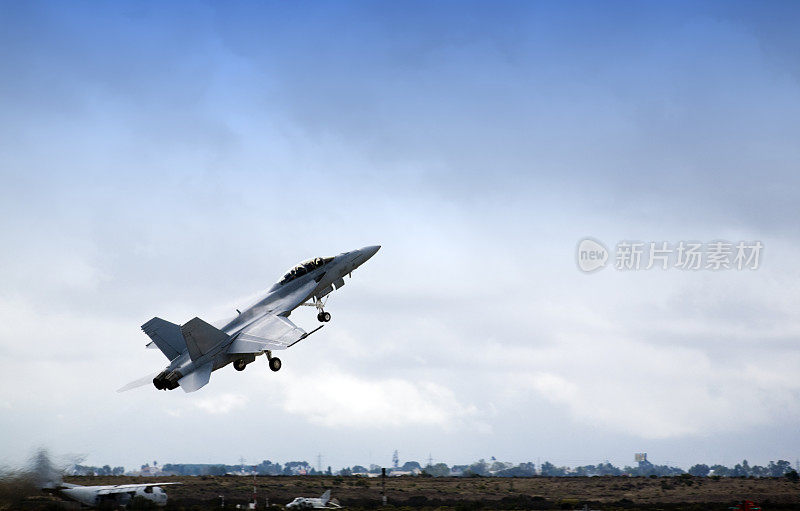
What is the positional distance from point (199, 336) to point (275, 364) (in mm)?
5621

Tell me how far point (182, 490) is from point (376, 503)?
18.3 metres

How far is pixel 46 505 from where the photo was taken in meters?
47.1

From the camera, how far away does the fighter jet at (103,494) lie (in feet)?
155

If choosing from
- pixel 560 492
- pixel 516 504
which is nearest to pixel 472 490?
pixel 560 492

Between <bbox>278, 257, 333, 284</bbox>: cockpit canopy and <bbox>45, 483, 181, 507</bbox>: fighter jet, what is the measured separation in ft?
56.7

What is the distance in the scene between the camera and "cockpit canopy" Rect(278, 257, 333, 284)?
56.3 metres

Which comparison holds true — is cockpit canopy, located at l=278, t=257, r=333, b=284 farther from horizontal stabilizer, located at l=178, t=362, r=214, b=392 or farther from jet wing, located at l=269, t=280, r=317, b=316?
horizontal stabilizer, located at l=178, t=362, r=214, b=392

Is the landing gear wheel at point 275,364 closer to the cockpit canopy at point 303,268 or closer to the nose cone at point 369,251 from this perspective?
the cockpit canopy at point 303,268

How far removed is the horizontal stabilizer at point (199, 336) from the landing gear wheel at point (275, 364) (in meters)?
3.82

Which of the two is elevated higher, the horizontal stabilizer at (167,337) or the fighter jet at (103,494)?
the horizontal stabilizer at (167,337)

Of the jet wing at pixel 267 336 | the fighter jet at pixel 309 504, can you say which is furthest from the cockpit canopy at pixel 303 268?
the fighter jet at pixel 309 504

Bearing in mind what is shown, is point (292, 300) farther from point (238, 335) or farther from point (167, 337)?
point (167, 337)

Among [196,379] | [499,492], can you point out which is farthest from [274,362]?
[499,492]

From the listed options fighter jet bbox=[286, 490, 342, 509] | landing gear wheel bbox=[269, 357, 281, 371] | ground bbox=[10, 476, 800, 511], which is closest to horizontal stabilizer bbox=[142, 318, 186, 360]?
landing gear wheel bbox=[269, 357, 281, 371]
